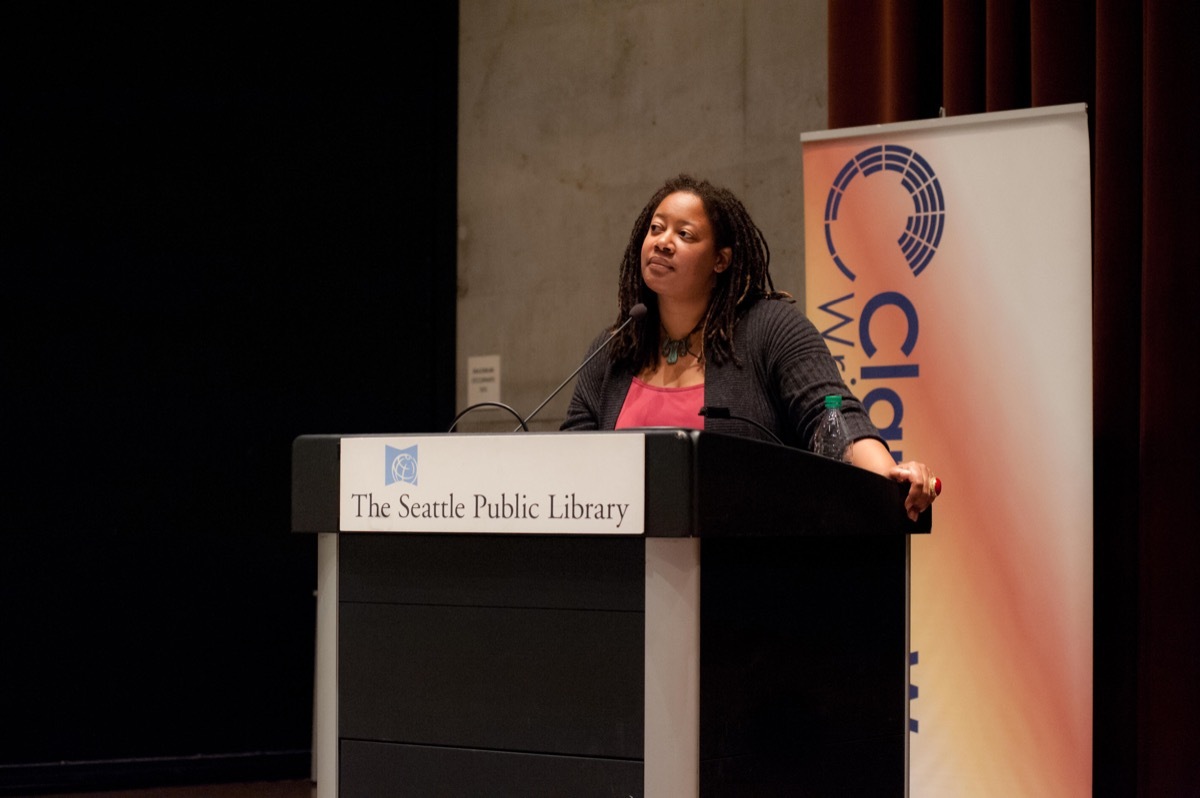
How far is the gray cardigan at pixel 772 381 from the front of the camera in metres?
1.85

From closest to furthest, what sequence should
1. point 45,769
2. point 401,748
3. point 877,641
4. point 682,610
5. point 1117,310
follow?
point 682,610
point 401,748
point 877,641
point 1117,310
point 45,769

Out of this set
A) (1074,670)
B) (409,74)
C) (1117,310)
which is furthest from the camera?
(409,74)

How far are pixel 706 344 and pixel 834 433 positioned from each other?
280 millimetres

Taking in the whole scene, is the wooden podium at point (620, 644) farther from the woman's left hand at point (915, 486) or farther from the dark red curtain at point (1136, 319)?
the dark red curtain at point (1136, 319)

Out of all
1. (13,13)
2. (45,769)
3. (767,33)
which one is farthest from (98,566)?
(767,33)

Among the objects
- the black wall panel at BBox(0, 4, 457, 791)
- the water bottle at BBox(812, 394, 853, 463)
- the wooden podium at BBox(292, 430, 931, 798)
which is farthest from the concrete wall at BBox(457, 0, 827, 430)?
the wooden podium at BBox(292, 430, 931, 798)

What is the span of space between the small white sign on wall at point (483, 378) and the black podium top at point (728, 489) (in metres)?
3.01

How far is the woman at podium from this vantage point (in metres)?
1.88

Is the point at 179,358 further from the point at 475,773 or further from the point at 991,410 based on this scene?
the point at 475,773

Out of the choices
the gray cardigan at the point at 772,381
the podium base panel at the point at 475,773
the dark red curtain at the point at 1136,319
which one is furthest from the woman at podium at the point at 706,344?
the dark red curtain at the point at 1136,319

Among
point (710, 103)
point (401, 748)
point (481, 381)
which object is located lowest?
point (401, 748)

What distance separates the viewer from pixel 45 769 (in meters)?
3.81

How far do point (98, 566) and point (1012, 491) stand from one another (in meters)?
2.74

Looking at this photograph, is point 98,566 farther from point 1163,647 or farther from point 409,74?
point 1163,647
